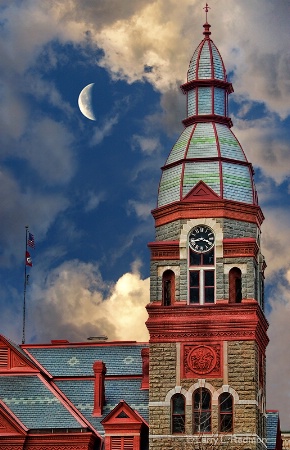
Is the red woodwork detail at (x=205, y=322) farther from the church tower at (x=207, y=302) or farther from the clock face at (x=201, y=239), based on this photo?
the clock face at (x=201, y=239)

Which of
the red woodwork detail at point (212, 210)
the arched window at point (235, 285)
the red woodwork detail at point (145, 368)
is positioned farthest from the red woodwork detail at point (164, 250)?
the red woodwork detail at point (145, 368)

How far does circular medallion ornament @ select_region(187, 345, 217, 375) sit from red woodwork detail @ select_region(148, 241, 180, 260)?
5336mm

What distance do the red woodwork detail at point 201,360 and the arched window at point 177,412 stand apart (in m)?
1.27

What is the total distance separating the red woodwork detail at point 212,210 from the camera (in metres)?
77.1

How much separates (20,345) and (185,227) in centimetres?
1330

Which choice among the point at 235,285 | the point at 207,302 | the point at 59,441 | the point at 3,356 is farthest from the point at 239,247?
the point at 3,356

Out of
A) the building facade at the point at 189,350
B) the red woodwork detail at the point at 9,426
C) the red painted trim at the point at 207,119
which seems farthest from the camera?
the red painted trim at the point at 207,119

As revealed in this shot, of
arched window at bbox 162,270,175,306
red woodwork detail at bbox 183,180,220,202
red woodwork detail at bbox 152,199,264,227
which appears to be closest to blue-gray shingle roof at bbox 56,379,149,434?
arched window at bbox 162,270,175,306

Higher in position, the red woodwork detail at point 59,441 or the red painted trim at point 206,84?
the red painted trim at point 206,84

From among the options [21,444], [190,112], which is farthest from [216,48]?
[21,444]

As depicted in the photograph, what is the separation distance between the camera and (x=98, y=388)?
78625mm

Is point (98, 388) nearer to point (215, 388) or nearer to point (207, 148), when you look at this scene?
point (215, 388)

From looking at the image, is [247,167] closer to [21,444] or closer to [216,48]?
[216,48]

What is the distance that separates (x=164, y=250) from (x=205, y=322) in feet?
15.4
